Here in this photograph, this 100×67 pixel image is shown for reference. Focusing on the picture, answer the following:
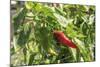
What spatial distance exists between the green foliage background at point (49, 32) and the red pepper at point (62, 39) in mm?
30

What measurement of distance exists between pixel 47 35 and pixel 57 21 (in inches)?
6.4

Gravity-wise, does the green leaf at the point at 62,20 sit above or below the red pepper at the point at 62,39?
above

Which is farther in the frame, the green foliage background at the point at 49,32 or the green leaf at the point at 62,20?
the green leaf at the point at 62,20

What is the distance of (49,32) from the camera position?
1.96 m

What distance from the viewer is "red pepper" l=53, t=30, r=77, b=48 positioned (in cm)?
199

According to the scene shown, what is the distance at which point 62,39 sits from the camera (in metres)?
2.01

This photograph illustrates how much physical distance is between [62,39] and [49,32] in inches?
5.6

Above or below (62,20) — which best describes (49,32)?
Result: below

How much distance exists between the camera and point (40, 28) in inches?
76.3

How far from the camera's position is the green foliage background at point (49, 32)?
1874 millimetres

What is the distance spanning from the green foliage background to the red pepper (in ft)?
0.10

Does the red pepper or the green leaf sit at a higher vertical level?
the green leaf

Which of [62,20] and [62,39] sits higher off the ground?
[62,20]

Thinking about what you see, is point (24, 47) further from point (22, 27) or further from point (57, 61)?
point (57, 61)
